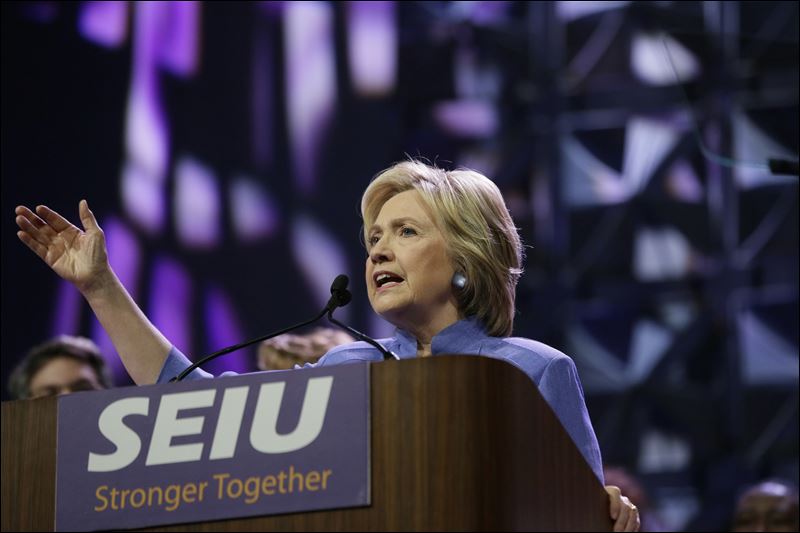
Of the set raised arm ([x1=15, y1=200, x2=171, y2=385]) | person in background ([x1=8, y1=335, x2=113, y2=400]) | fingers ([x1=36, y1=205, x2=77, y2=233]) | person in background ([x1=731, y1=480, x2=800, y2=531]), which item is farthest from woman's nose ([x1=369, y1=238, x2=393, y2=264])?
person in background ([x1=731, y1=480, x2=800, y2=531])

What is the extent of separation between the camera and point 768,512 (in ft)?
11.7

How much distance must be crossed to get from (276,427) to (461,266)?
2.43 ft

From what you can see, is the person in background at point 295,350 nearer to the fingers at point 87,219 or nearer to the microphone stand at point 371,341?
the fingers at point 87,219

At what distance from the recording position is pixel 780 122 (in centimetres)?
497

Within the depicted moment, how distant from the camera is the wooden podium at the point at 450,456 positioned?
157cm

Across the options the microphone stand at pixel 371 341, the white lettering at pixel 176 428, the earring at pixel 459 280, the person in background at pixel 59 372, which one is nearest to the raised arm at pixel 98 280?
the microphone stand at pixel 371 341

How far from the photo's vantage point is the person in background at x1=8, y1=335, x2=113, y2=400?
11.9ft

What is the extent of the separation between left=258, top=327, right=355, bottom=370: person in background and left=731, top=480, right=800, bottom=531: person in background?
1.12 meters

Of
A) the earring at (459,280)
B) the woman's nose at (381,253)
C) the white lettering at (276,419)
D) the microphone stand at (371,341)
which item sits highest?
the woman's nose at (381,253)

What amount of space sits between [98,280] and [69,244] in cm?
8

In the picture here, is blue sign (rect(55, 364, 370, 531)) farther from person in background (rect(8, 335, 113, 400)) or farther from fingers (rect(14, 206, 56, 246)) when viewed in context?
person in background (rect(8, 335, 113, 400))

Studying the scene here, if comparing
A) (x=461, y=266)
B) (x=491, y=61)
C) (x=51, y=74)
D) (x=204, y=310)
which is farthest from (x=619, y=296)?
(x=461, y=266)

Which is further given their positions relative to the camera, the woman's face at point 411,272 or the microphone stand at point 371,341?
the woman's face at point 411,272

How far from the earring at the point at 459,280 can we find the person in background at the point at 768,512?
5.24 feet
